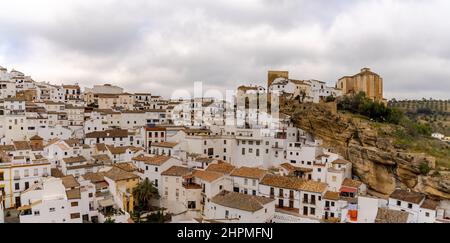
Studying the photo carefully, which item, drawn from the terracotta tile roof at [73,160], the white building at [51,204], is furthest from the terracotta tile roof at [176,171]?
the terracotta tile roof at [73,160]

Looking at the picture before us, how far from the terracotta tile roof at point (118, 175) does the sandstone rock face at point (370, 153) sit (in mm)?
11666

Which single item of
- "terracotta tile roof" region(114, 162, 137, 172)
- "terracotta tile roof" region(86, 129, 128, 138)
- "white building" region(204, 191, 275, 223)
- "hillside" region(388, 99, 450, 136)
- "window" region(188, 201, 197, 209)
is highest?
"hillside" region(388, 99, 450, 136)

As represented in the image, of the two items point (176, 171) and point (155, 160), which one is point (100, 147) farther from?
point (176, 171)

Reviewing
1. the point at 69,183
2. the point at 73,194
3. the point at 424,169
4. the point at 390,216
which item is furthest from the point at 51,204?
the point at 424,169

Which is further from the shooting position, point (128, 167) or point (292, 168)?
point (292, 168)

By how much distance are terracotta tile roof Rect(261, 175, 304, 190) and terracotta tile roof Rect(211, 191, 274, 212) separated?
1403 millimetres

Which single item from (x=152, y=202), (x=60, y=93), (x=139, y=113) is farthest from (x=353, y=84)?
(x=60, y=93)

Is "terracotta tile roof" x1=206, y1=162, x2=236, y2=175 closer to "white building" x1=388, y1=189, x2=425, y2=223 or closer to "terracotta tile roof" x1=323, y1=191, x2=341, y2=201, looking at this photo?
"terracotta tile roof" x1=323, y1=191, x2=341, y2=201

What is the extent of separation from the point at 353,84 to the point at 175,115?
14.8 metres

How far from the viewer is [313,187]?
534 inches

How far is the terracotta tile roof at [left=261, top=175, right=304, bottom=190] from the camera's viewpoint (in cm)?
1377

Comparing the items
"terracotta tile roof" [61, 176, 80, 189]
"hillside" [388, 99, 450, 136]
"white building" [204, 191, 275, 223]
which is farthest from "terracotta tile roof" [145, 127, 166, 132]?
"hillside" [388, 99, 450, 136]

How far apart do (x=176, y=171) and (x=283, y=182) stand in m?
4.72

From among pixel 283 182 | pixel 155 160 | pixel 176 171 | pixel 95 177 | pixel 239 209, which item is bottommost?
pixel 239 209
